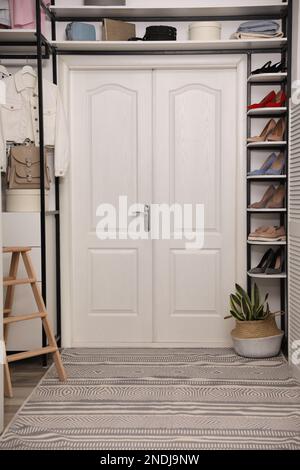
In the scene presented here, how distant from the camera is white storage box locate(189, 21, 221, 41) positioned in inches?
175

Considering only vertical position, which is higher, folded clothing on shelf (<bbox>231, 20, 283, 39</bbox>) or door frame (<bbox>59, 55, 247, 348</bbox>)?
folded clothing on shelf (<bbox>231, 20, 283, 39</bbox>)

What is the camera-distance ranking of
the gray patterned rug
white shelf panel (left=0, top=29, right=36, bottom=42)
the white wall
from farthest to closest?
white shelf panel (left=0, top=29, right=36, bottom=42) < the white wall < the gray patterned rug

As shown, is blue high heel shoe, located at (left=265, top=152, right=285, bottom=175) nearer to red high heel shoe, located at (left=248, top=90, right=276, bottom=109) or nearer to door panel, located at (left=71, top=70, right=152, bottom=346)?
red high heel shoe, located at (left=248, top=90, right=276, bottom=109)

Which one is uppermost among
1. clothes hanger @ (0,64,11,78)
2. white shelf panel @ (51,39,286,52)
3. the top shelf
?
the top shelf

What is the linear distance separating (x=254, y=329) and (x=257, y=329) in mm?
21

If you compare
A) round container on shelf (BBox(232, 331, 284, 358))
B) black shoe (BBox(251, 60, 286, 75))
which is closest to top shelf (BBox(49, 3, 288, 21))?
black shoe (BBox(251, 60, 286, 75))

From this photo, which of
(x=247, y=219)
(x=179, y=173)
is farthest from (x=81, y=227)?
(x=247, y=219)

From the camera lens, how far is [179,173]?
186 inches

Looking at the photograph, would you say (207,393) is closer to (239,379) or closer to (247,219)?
(239,379)

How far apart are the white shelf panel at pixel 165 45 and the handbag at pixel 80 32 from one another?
0.05 metres

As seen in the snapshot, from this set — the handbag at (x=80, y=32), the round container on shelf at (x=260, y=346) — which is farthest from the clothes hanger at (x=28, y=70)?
the round container on shelf at (x=260, y=346)
